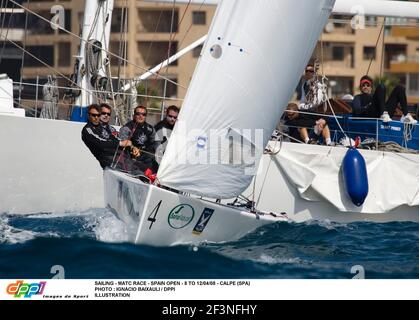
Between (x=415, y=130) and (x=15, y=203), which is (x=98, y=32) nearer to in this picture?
(x=15, y=203)

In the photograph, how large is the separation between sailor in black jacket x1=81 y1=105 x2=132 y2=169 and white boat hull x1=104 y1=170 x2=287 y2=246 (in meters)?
0.70

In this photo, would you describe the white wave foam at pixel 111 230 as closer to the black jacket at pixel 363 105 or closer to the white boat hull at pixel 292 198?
the white boat hull at pixel 292 198

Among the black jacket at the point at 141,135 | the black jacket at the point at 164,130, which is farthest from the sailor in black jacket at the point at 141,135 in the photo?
the black jacket at the point at 164,130

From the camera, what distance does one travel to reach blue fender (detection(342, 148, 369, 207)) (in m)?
11.9

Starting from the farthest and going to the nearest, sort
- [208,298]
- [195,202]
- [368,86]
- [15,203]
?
1. [368,86]
2. [15,203]
3. [195,202]
4. [208,298]

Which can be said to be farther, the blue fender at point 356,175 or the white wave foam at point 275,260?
the blue fender at point 356,175

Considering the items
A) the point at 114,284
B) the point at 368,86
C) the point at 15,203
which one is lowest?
the point at 15,203

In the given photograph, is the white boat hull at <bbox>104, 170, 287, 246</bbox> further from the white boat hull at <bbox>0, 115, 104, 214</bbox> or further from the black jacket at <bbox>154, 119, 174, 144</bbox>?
the white boat hull at <bbox>0, 115, 104, 214</bbox>

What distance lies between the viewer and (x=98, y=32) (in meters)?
13.3

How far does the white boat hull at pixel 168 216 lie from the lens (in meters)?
8.76

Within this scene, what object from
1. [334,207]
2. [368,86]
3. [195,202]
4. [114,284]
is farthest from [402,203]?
[114,284]

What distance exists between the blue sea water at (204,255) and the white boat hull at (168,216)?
10 centimetres

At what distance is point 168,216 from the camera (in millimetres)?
8828

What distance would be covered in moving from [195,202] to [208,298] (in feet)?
8.05
